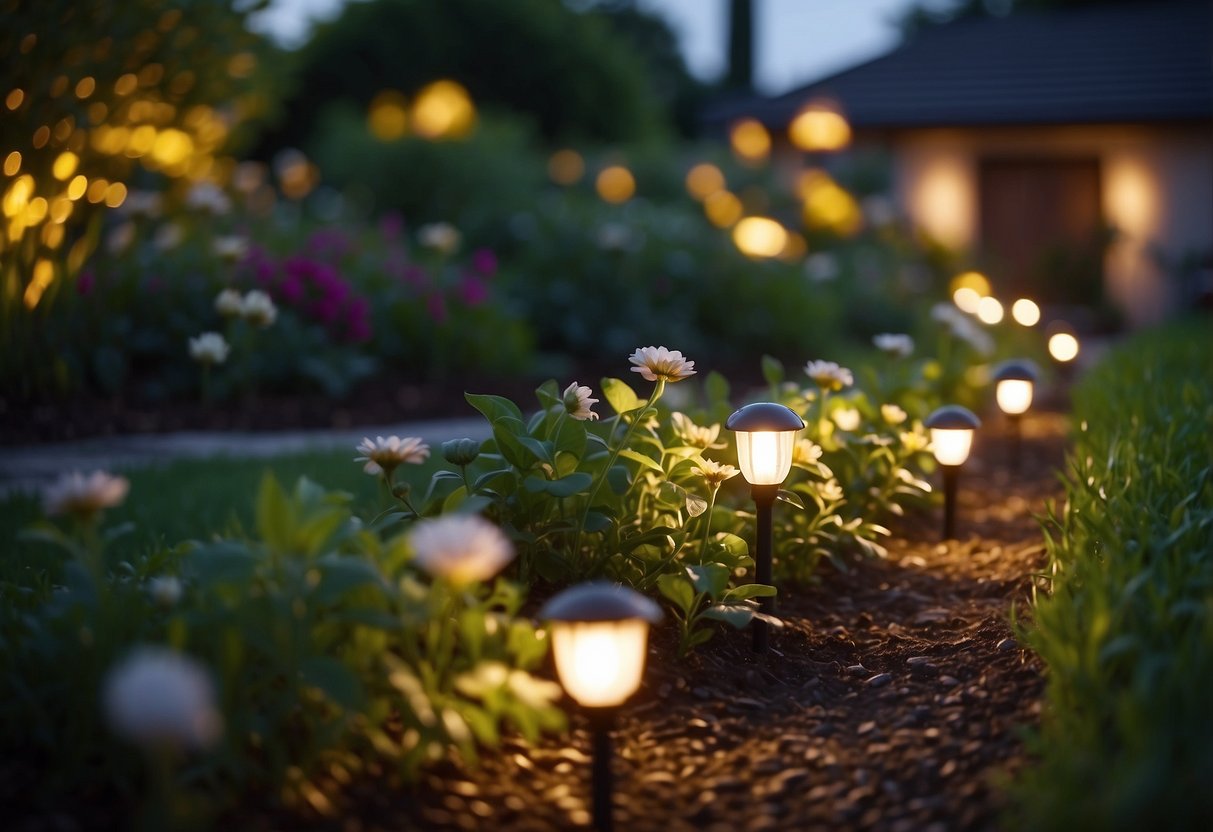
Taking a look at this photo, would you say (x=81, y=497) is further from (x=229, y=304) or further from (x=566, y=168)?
(x=566, y=168)

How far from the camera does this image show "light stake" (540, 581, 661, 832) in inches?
85.6

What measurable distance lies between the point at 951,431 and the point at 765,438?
1573 millimetres

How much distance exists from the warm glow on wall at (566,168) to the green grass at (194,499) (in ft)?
31.0

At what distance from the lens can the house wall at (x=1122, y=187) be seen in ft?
47.6

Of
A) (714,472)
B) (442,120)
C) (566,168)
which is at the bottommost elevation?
(714,472)

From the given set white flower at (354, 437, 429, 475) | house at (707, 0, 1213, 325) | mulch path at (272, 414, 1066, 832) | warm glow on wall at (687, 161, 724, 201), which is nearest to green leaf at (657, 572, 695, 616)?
mulch path at (272, 414, 1066, 832)

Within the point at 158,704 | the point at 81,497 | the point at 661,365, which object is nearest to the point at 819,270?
the point at 661,365

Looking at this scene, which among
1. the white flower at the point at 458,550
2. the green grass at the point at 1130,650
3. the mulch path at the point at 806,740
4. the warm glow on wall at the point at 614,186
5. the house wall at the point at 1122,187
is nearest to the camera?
the green grass at the point at 1130,650

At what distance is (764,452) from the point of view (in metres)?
3.07

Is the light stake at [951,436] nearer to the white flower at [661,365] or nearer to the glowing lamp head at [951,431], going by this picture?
the glowing lamp head at [951,431]

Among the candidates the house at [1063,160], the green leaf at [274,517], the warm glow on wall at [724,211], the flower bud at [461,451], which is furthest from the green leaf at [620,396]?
the house at [1063,160]

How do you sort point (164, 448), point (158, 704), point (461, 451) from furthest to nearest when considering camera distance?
point (164, 448) → point (461, 451) → point (158, 704)

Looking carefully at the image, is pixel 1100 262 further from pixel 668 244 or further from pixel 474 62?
pixel 474 62

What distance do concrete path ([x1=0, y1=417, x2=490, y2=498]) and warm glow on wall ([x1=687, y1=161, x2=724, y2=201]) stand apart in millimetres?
7534
